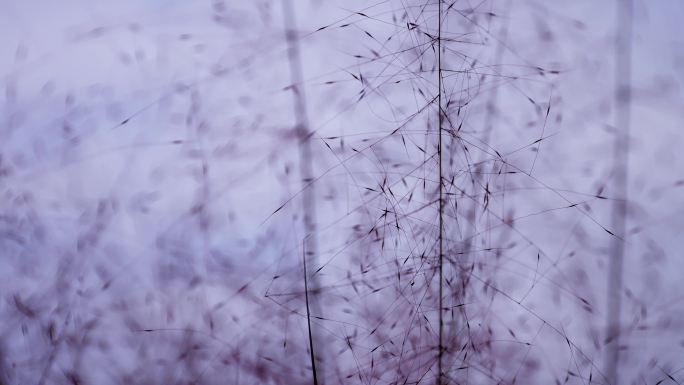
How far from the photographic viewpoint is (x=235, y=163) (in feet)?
2.59

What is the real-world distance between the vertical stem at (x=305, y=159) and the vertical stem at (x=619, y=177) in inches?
26.2

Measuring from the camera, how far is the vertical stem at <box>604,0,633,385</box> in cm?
79

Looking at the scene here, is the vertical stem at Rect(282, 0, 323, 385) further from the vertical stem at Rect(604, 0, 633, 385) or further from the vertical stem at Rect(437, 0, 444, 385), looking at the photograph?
the vertical stem at Rect(604, 0, 633, 385)

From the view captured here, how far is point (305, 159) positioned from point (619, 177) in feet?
2.28

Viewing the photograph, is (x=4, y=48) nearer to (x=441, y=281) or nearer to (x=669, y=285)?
(x=441, y=281)

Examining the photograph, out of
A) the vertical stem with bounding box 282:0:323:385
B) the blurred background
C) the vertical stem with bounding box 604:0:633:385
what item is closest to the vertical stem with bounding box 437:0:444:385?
the blurred background

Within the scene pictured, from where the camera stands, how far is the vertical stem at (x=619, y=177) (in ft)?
2.60

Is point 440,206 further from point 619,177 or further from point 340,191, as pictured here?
point 619,177

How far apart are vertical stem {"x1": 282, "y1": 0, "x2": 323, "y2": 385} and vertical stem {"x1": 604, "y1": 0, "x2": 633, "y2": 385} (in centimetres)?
67

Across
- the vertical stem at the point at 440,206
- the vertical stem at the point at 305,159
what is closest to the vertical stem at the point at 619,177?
the vertical stem at the point at 440,206

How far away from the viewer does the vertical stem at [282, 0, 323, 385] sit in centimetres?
77

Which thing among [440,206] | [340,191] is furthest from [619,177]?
[340,191]

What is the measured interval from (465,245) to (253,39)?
0.64 m

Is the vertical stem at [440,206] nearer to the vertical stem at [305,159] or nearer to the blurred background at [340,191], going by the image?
the blurred background at [340,191]
